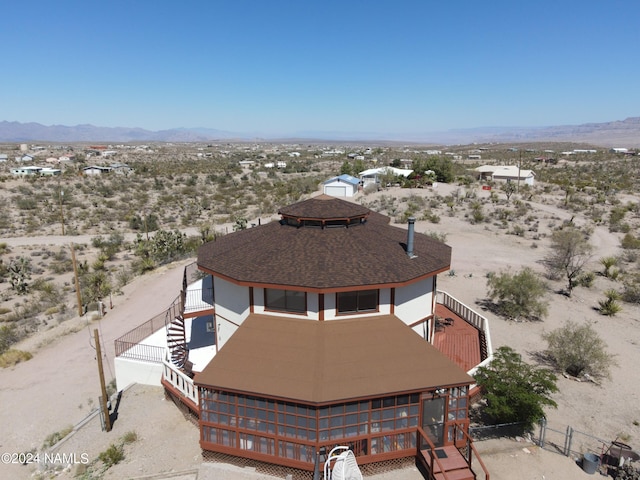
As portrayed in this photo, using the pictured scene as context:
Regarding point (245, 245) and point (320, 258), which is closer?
point (320, 258)

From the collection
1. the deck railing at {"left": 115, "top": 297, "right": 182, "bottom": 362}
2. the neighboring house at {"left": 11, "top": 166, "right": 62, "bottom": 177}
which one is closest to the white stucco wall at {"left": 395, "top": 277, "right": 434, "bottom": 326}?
the deck railing at {"left": 115, "top": 297, "right": 182, "bottom": 362}

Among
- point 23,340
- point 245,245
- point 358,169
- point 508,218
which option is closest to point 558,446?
point 245,245

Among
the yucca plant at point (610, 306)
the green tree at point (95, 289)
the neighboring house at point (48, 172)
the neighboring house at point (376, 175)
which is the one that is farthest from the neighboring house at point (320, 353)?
the neighboring house at point (48, 172)

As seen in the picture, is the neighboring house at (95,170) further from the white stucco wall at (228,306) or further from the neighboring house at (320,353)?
the white stucco wall at (228,306)

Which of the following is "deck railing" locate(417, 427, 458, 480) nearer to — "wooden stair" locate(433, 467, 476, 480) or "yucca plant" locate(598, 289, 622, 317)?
"wooden stair" locate(433, 467, 476, 480)

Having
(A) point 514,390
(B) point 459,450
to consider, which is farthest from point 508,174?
(B) point 459,450

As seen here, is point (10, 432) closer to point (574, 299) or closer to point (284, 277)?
point (284, 277)
